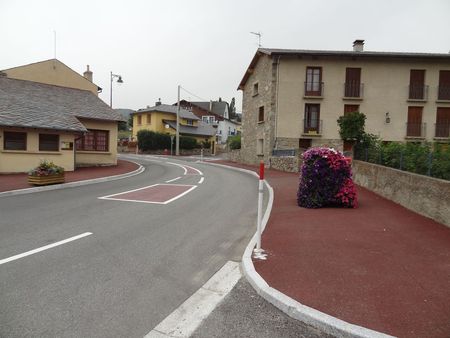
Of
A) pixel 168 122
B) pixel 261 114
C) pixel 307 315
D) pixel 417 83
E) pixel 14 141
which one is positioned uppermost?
pixel 417 83

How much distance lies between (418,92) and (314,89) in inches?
312

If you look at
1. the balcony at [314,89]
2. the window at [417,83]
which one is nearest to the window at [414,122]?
the window at [417,83]

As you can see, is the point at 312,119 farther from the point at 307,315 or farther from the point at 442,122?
the point at 307,315

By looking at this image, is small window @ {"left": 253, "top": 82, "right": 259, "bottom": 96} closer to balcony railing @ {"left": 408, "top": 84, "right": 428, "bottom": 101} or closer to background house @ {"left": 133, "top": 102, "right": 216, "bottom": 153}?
balcony railing @ {"left": 408, "top": 84, "right": 428, "bottom": 101}

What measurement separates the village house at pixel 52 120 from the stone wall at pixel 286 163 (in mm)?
11657

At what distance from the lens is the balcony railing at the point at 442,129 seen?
2614cm

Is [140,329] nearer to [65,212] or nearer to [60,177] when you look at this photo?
[65,212]

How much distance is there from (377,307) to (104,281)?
3287 millimetres

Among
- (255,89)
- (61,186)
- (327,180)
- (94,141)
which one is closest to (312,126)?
(255,89)

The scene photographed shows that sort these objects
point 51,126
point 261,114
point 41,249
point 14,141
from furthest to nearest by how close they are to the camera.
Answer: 1. point 261,114
2. point 51,126
3. point 14,141
4. point 41,249

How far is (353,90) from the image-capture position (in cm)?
2572

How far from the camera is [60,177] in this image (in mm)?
14594

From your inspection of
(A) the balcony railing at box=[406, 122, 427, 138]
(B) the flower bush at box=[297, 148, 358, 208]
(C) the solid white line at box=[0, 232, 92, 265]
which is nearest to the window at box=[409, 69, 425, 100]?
(A) the balcony railing at box=[406, 122, 427, 138]

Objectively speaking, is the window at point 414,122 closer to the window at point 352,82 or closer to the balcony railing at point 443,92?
the balcony railing at point 443,92
